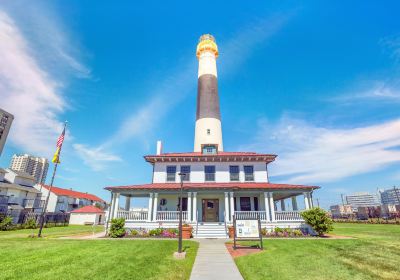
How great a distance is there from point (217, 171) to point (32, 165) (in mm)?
173186

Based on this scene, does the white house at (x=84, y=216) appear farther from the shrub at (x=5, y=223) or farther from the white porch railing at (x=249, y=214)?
the white porch railing at (x=249, y=214)

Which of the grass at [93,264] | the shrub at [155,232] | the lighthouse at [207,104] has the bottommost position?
the grass at [93,264]

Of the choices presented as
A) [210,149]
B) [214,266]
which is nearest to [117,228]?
[214,266]

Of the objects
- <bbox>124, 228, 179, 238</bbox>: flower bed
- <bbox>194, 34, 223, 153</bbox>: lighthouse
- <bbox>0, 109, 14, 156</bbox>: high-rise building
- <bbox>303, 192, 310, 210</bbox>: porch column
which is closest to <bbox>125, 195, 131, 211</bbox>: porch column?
<bbox>124, 228, 179, 238</bbox>: flower bed

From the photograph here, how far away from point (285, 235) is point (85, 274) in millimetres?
14998

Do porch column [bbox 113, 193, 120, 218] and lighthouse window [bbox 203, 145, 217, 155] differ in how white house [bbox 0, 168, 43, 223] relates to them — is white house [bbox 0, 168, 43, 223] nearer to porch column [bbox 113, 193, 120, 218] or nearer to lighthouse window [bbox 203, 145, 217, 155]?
porch column [bbox 113, 193, 120, 218]

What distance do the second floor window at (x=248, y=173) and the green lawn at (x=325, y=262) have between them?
1039 centimetres

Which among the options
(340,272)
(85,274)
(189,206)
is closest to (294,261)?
(340,272)

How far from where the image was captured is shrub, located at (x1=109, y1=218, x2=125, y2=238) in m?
16.4

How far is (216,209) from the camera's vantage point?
68.7 ft

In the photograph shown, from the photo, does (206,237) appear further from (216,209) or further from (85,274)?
(85,274)

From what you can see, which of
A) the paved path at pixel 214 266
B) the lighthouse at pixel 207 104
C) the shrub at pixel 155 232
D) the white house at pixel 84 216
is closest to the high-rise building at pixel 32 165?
the white house at pixel 84 216

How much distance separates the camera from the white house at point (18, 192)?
34.5 metres

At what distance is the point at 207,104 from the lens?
29031 millimetres
